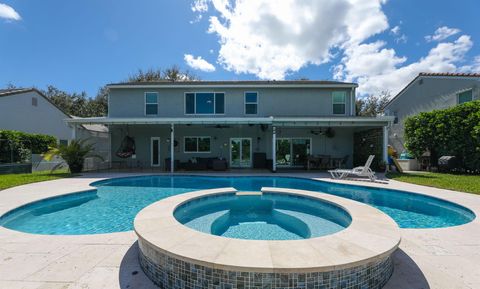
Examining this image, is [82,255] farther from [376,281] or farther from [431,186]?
[431,186]

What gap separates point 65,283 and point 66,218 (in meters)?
3.89

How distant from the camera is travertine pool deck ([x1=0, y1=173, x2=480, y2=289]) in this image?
2668 mm

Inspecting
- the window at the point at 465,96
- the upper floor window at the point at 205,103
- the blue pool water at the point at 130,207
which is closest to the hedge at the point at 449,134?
the window at the point at 465,96

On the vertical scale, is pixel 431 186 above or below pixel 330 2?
below

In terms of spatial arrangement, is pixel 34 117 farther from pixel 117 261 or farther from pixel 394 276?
pixel 394 276

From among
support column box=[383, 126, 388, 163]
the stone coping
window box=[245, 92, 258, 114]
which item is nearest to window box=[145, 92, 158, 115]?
window box=[245, 92, 258, 114]

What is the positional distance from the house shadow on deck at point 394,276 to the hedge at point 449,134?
11657 mm

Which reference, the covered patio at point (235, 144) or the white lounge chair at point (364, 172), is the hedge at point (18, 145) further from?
the white lounge chair at point (364, 172)

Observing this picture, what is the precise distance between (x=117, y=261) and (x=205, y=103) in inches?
495

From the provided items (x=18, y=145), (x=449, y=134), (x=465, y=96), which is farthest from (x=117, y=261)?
(x=465, y=96)

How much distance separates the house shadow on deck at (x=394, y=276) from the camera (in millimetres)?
2633

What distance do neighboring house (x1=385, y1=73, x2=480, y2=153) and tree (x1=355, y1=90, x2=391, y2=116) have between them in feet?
43.9

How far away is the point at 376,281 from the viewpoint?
8.46 ft

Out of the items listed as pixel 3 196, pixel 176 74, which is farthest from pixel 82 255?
pixel 176 74
